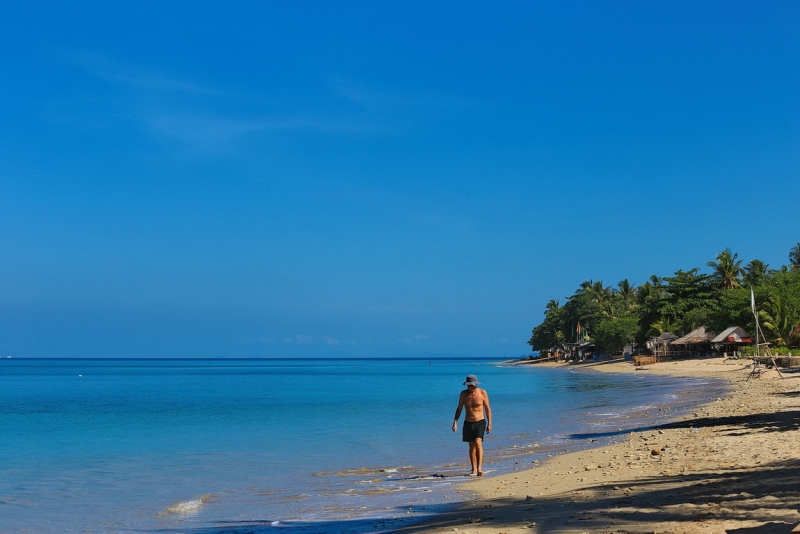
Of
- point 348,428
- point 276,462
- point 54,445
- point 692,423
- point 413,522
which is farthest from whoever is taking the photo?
point 348,428

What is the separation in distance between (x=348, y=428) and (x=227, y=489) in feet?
35.0

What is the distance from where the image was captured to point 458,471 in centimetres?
1268

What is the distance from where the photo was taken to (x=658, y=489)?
8391 mm

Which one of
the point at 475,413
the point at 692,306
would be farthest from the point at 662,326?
the point at 475,413

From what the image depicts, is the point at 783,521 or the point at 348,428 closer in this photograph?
the point at 783,521

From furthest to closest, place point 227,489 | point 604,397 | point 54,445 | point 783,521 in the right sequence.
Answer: point 604,397 → point 54,445 → point 227,489 → point 783,521

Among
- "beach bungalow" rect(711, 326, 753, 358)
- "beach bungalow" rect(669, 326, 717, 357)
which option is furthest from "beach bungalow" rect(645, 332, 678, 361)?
"beach bungalow" rect(711, 326, 753, 358)

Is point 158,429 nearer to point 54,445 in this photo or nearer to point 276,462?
point 54,445

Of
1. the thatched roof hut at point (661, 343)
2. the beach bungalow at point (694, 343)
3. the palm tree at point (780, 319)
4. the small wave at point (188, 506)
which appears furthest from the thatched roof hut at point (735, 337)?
the small wave at point (188, 506)

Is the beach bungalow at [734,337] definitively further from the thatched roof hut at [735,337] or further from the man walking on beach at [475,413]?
the man walking on beach at [475,413]

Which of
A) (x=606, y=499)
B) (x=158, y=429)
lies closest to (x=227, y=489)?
(x=606, y=499)

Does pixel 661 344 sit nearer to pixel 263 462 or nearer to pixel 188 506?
pixel 263 462

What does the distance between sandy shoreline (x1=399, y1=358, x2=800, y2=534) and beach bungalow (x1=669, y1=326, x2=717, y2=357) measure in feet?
170

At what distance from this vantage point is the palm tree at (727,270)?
246 ft
